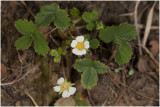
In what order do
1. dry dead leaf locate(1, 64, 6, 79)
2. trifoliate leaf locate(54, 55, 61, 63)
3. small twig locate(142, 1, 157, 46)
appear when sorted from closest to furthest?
dry dead leaf locate(1, 64, 6, 79), trifoliate leaf locate(54, 55, 61, 63), small twig locate(142, 1, 157, 46)

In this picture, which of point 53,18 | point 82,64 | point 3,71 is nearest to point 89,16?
point 53,18

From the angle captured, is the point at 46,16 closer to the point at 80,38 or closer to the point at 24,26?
the point at 24,26

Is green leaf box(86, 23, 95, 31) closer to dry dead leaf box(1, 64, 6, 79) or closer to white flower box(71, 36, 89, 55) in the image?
white flower box(71, 36, 89, 55)

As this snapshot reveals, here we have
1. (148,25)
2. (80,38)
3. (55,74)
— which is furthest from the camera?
(148,25)

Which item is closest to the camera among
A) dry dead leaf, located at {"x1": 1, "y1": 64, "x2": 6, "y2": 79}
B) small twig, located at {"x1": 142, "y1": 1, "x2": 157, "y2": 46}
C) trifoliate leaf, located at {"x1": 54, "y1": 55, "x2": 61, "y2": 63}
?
dry dead leaf, located at {"x1": 1, "y1": 64, "x2": 6, "y2": 79}

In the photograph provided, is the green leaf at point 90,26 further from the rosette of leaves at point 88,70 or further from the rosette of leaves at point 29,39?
the rosette of leaves at point 29,39

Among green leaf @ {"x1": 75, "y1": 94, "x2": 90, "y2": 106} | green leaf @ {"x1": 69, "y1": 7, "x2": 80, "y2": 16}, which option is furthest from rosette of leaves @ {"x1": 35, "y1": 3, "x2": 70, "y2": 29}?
green leaf @ {"x1": 75, "y1": 94, "x2": 90, "y2": 106}
